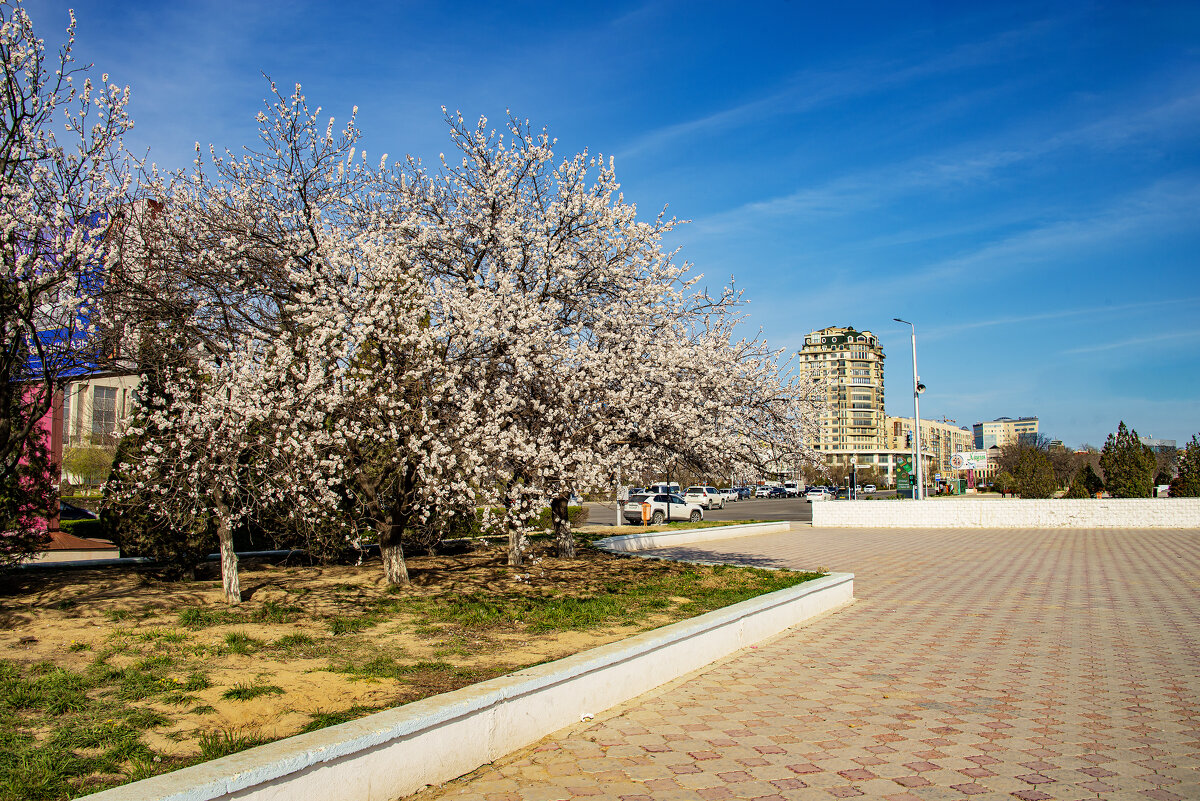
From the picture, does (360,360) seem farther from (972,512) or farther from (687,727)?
(972,512)

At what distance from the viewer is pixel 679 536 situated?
2158 cm

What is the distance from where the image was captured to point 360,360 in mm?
9297

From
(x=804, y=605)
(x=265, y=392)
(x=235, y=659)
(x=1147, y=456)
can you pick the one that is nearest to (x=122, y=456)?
(x=265, y=392)

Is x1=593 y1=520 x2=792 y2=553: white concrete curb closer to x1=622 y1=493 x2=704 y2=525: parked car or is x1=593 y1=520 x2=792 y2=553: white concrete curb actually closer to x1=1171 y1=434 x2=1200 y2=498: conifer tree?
x1=622 y1=493 x2=704 y2=525: parked car

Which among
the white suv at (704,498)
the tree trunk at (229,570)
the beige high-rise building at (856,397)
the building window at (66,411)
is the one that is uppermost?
the beige high-rise building at (856,397)

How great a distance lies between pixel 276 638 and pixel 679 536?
15.4 meters

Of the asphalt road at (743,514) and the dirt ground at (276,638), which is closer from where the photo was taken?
the dirt ground at (276,638)

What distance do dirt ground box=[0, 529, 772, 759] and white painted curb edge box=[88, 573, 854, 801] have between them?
2.93 feet

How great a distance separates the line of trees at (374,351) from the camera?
8.62 m

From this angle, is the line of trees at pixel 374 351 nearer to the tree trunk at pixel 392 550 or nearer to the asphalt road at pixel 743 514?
the tree trunk at pixel 392 550

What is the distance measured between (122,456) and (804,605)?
31.4 feet

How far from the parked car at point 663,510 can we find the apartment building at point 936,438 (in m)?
90.5

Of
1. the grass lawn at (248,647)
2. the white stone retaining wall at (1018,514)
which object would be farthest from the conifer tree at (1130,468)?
the grass lawn at (248,647)

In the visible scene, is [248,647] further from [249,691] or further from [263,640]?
[249,691]
